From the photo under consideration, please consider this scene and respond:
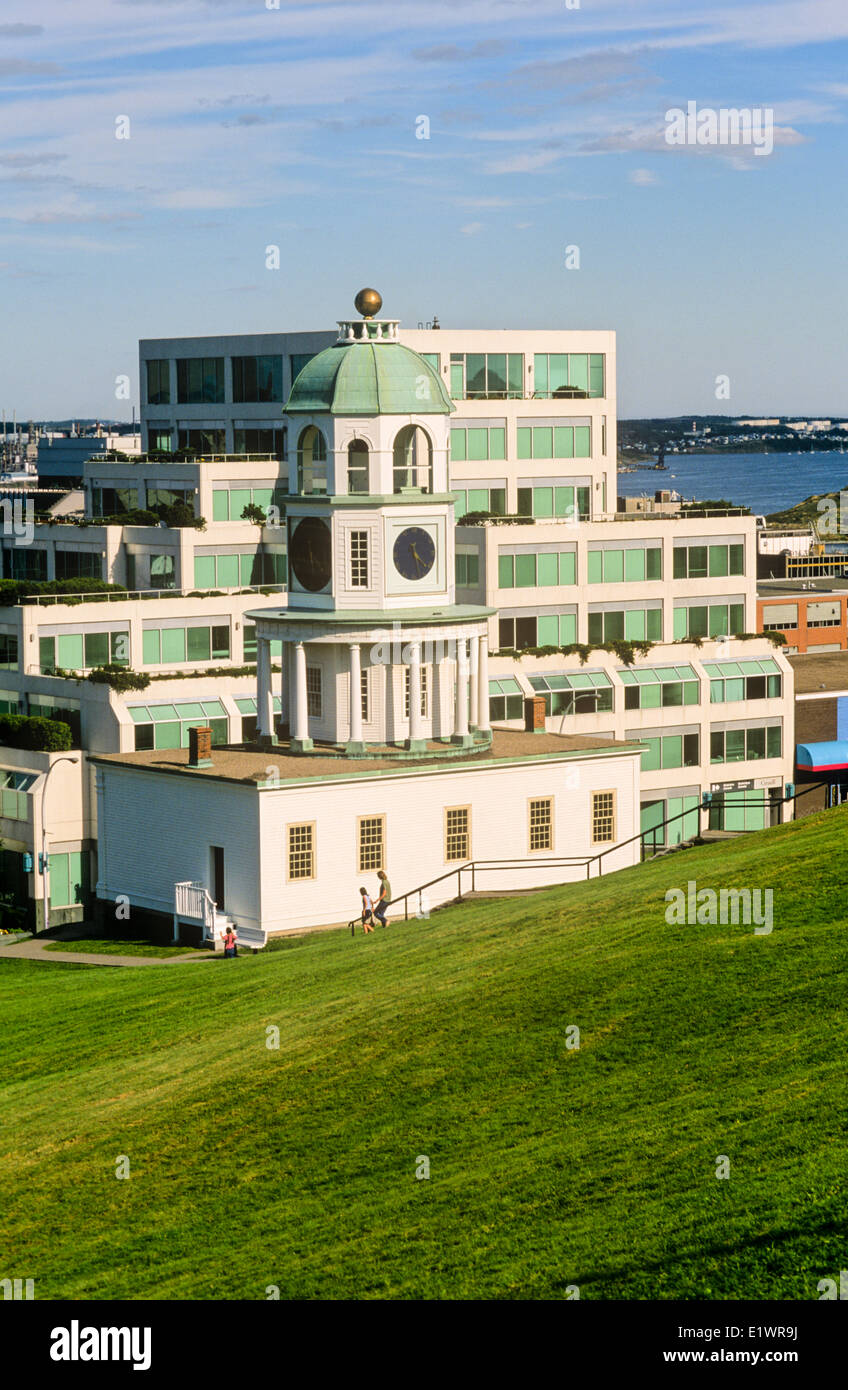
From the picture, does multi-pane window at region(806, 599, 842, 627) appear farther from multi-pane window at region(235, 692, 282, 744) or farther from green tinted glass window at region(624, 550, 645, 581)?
multi-pane window at region(235, 692, 282, 744)

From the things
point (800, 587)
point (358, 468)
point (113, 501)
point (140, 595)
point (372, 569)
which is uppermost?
point (358, 468)

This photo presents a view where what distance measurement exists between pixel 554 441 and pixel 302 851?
154ft

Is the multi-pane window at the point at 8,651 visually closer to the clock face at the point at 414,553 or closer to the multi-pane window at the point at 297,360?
the clock face at the point at 414,553

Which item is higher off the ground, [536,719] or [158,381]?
[158,381]

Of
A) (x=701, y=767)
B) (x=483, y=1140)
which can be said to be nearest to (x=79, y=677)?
(x=701, y=767)

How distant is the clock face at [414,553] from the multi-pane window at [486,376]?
35462mm

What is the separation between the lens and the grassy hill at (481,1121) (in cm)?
2216

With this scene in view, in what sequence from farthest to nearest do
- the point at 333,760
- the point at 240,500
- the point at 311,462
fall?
1. the point at 240,500
2. the point at 311,462
3. the point at 333,760

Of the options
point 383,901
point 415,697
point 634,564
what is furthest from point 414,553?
point 634,564

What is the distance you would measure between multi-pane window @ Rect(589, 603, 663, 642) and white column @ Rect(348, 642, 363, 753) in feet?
98.7

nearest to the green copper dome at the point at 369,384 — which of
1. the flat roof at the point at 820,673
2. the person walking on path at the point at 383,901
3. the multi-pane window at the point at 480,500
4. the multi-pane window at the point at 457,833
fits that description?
the multi-pane window at the point at 457,833

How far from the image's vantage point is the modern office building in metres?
64.5

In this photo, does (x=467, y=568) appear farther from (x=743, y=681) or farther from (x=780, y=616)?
(x=780, y=616)

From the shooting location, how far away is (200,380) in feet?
354
